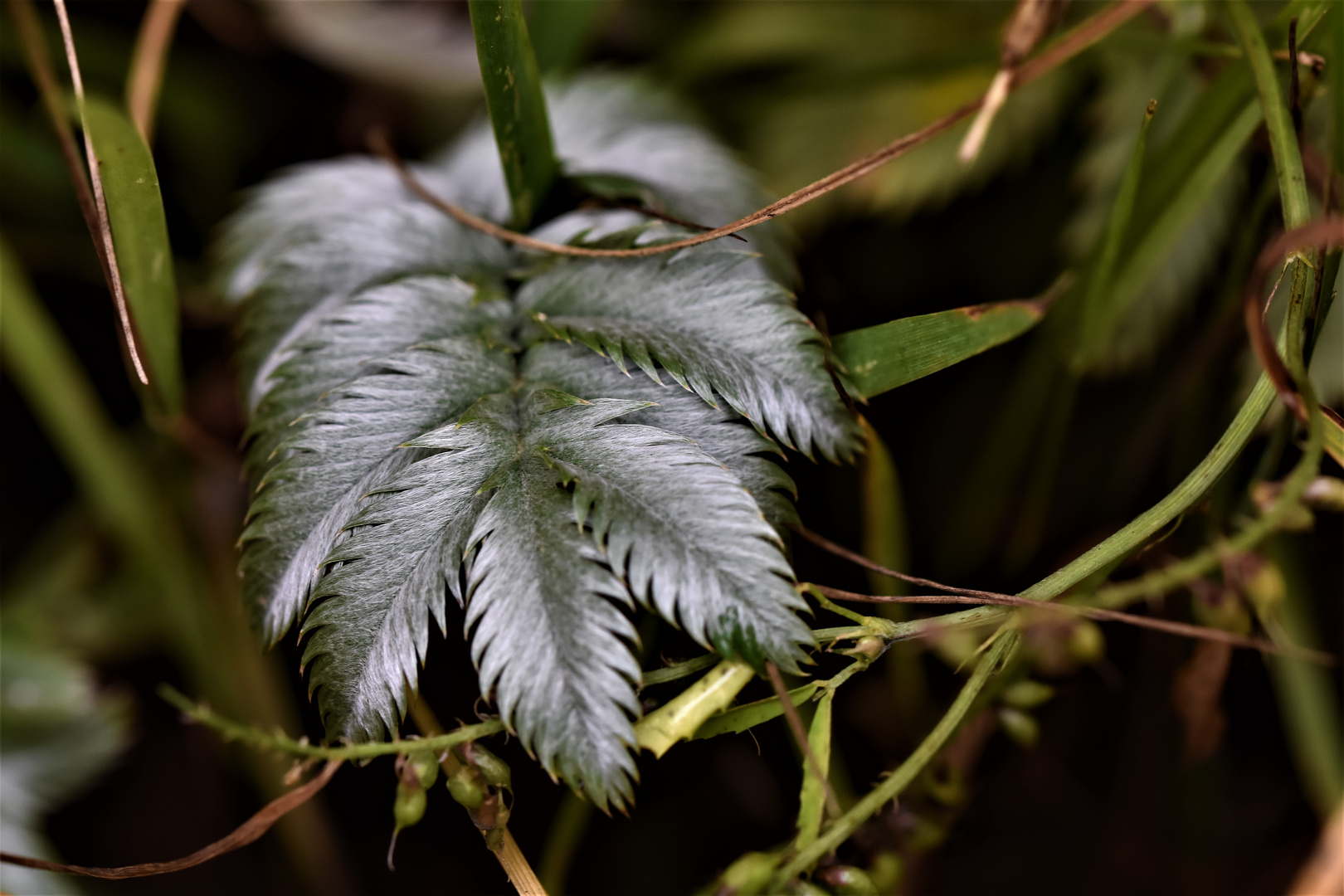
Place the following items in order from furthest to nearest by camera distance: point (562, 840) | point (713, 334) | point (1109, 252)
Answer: point (562, 840)
point (1109, 252)
point (713, 334)

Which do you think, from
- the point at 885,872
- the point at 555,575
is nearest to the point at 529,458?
the point at 555,575

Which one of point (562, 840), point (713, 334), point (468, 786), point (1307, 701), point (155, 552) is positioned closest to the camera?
point (468, 786)

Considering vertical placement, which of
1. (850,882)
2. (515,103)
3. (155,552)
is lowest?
(850,882)

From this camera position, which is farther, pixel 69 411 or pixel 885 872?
pixel 69 411

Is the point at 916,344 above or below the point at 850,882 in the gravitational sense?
above

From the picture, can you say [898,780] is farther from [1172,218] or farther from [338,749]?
[1172,218]

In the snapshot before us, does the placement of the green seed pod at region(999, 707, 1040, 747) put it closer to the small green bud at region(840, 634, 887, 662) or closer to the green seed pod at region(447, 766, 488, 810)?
the small green bud at region(840, 634, 887, 662)

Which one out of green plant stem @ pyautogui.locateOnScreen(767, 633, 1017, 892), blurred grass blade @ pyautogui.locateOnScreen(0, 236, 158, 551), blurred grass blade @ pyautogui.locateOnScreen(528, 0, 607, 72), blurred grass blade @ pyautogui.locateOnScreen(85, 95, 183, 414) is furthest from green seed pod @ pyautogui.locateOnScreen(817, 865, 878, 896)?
blurred grass blade @ pyautogui.locateOnScreen(0, 236, 158, 551)

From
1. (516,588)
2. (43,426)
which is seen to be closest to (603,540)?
(516,588)
